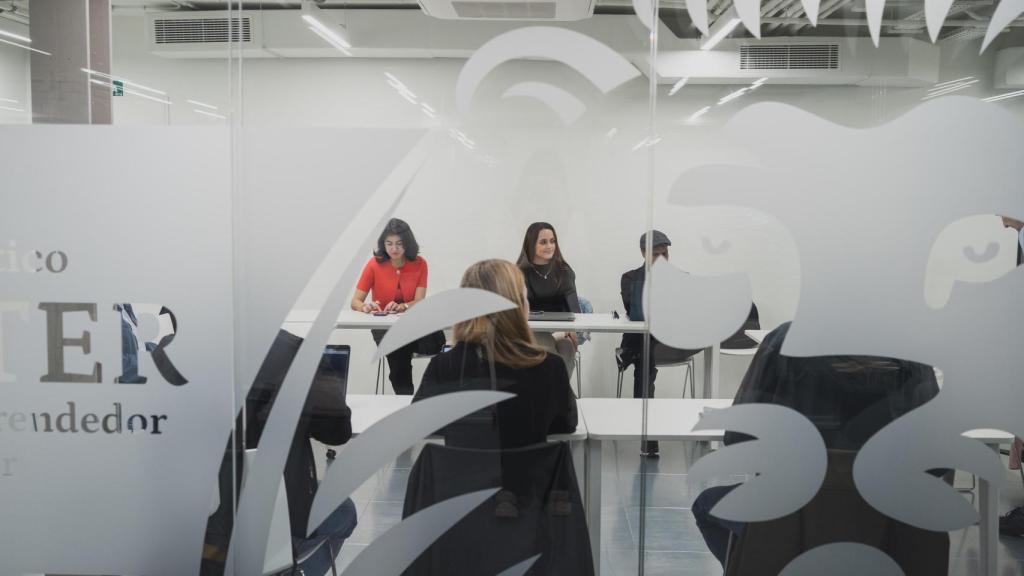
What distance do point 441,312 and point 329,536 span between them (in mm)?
675

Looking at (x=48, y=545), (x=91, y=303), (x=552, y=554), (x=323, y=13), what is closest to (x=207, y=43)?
(x=323, y=13)

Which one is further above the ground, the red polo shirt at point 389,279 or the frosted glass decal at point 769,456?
the red polo shirt at point 389,279

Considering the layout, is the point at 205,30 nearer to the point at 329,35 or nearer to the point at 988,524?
the point at 329,35

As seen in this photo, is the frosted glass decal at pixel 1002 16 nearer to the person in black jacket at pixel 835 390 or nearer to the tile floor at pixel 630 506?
the person in black jacket at pixel 835 390

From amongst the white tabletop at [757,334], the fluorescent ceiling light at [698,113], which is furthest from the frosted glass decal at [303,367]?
the white tabletop at [757,334]

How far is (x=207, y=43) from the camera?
2020 millimetres

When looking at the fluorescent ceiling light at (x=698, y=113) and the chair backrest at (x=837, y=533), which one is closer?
the fluorescent ceiling light at (x=698, y=113)

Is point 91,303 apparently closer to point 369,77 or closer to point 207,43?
point 207,43

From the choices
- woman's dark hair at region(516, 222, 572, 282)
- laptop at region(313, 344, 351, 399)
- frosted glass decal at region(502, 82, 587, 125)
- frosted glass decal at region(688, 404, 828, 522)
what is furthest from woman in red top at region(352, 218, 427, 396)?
frosted glass decal at region(688, 404, 828, 522)

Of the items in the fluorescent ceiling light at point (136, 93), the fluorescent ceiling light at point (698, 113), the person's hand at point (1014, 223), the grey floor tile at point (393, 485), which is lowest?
the grey floor tile at point (393, 485)

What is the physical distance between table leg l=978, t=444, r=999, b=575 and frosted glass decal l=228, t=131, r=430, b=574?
174cm

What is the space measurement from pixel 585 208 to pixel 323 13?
2.74ft

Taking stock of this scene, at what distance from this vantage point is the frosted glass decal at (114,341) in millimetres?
1996

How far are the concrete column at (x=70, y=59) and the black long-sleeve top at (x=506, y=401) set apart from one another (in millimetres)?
1107
